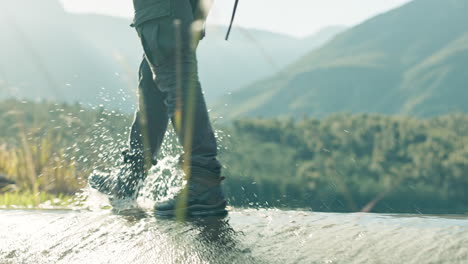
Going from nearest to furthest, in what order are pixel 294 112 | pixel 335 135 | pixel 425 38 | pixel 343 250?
1. pixel 343 250
2. pixel 335 135
3. pixel 294 112
4. pixel 425 38

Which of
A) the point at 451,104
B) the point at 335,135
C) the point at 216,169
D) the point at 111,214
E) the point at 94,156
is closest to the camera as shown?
the point at 111,214

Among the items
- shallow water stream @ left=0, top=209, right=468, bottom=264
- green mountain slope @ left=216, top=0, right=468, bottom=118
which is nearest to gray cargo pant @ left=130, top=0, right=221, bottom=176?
shallow water stream @ left=0, top=209, right=468, bottom=264

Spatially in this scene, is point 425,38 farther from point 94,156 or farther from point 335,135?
point 94,156

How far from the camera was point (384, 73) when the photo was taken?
10619 centimetres

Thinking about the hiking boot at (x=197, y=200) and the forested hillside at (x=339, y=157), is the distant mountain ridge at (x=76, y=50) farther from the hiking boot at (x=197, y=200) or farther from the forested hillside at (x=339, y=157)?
the hiking boot at (x=197, y=200)

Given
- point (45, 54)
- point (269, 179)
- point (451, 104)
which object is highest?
point (45, 54)

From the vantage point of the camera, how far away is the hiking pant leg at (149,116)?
8.13 ft

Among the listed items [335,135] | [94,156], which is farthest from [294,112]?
[94,156]

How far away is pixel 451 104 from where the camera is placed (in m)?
82.8

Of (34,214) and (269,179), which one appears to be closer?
(34,214)

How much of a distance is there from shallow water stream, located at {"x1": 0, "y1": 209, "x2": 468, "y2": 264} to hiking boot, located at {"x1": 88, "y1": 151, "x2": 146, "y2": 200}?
552mm

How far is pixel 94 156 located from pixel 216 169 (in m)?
1.13

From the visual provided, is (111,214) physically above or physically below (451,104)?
below

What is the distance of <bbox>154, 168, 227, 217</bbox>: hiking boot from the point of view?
6.55ft
